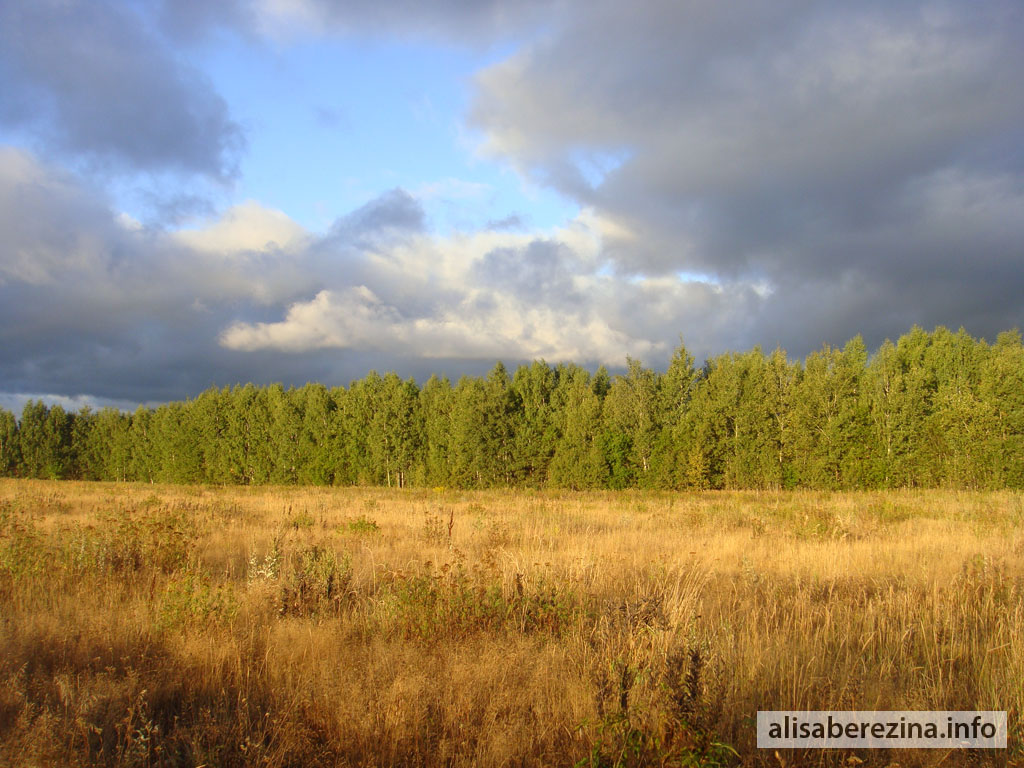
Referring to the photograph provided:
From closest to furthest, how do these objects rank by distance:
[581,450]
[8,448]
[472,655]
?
1. [472,655]
2. [581,450]
3. [8,448]

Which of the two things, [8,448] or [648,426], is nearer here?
[648,426]

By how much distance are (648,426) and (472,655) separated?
121 feet

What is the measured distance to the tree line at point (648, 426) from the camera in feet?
108

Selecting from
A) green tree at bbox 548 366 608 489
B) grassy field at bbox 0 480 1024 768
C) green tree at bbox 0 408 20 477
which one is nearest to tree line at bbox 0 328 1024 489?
green tree at bbox 548 366 608 489

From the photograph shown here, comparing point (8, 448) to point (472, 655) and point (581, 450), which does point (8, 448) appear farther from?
point (472, 655)

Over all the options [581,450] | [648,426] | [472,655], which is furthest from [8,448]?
[472,655]

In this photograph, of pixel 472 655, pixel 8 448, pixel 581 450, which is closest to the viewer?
pixel 472 655

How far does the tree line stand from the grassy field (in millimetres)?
28954

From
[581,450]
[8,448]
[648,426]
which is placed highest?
[648,426]

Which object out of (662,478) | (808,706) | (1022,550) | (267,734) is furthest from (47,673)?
(662,478)

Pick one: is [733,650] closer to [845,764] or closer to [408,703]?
[845,764]

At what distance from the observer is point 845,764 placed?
3.01 metres

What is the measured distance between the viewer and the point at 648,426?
3978 centimetres

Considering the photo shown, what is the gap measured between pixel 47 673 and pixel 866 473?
37.6m
